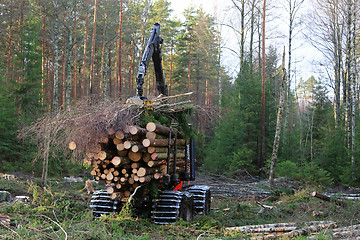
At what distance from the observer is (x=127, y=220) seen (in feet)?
22.4

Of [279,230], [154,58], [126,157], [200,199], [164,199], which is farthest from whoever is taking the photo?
[154,58]

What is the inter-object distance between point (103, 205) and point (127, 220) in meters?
0.91

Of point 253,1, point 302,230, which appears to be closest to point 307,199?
point 302,230

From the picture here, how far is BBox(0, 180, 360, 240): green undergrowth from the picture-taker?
220 inches

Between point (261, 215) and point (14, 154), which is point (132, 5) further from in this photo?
point (261, 215)

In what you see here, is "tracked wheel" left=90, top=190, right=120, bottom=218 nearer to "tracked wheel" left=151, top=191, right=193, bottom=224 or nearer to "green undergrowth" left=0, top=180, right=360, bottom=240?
"green undergrowth" left=0, top=180, right=360, bottom=240

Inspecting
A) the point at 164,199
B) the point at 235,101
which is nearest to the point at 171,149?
the point at 164,199

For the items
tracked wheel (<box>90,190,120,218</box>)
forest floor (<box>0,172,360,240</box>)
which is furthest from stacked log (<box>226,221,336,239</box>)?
tracked wheel (<box>90,190,120,218</box>)

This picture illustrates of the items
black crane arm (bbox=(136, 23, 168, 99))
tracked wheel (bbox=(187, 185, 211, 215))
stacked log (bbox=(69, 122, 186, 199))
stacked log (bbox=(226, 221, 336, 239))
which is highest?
black crane arm (bbox=(136, 23, 168, 99))

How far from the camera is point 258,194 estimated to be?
13.8 metres

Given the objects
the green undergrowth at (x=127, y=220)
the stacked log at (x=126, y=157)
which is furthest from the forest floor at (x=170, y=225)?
the stacked log at (x=126, y=157)

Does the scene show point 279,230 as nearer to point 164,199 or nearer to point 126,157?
point 164,199

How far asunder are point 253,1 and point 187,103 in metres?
20.4

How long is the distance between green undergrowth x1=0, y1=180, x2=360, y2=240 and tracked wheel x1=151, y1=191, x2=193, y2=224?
0.62 ft
